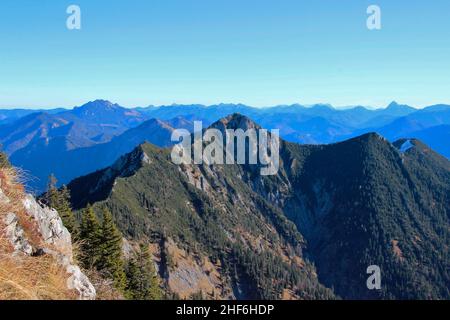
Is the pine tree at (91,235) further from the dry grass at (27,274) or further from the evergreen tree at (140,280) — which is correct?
the dry grass at (27,274)

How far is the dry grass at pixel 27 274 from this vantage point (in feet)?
38.2

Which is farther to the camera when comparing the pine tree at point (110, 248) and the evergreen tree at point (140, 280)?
the evergreen tree at point (140, 280)

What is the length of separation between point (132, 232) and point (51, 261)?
186 metres

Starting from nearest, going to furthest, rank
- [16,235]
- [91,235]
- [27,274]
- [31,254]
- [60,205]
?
[27,274], [31,254], [16,235], [91,235], [60,205]

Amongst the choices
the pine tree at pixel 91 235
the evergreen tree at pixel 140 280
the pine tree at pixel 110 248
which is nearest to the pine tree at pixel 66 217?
the pine tree at pixel 91 235

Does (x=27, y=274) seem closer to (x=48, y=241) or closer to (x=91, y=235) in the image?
(x=48, y=241)

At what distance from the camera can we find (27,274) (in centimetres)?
1370

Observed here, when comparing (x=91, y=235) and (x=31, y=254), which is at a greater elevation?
(x=31, y=254)

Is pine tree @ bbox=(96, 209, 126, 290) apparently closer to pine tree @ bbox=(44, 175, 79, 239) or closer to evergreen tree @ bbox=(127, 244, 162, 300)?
pine tree @ bbox=(44, 175, 79, 239)

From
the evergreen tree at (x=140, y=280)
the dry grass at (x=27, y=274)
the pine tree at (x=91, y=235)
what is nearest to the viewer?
the dry grass at (x=27, y=274)

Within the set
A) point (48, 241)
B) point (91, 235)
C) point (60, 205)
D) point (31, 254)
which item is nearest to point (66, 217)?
point (60, 205)

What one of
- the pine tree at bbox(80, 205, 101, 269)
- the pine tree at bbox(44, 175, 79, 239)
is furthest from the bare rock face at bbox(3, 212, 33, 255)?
the pine tree at bbox(44, 175, 79, 239)
